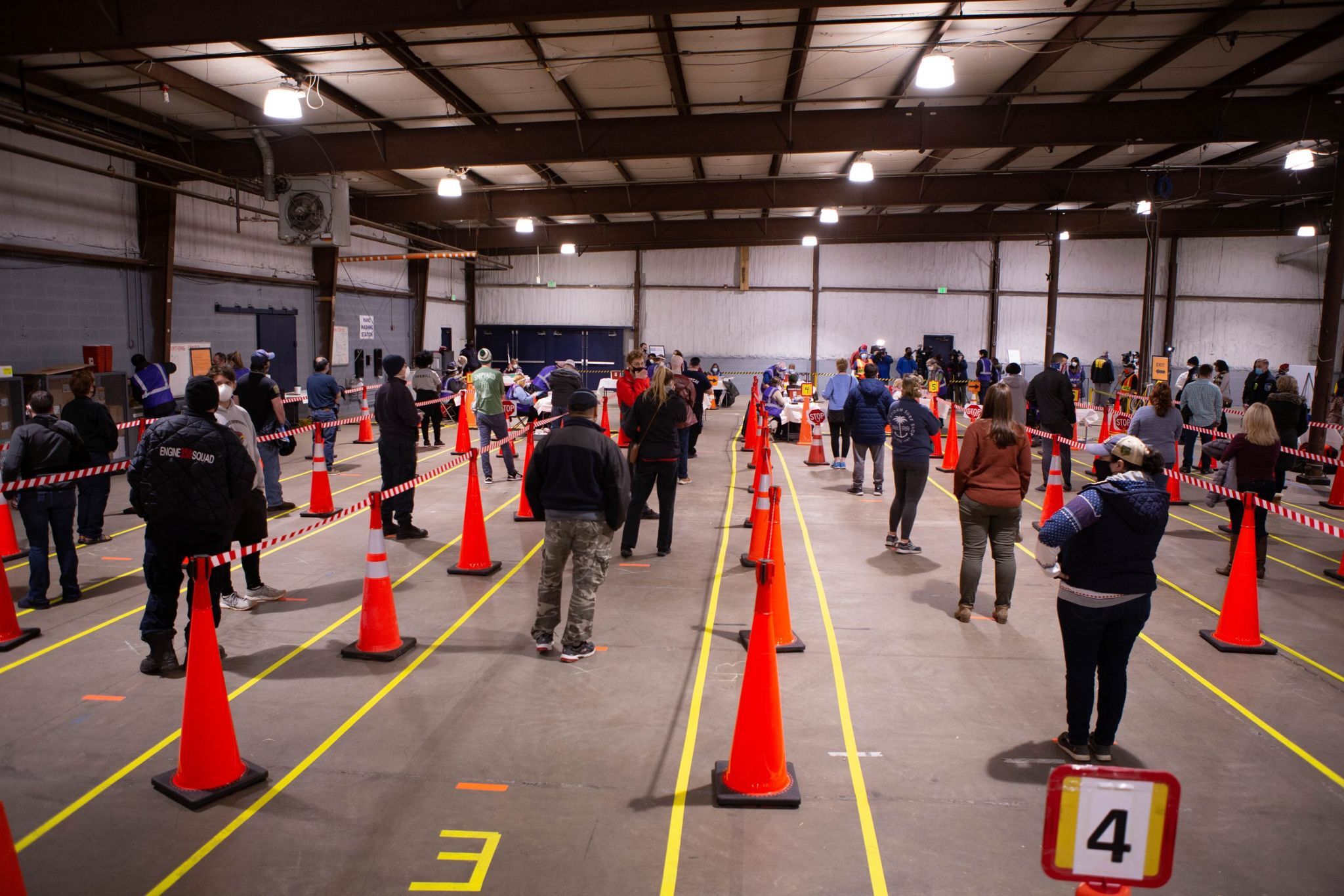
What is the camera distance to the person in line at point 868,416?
36.2 ft

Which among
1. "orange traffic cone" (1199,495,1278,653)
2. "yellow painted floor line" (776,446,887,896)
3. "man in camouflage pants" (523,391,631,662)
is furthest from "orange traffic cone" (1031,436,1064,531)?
"man in camouflage pants" (523,391,631,662)

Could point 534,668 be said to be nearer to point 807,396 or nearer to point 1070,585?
point 1070,585

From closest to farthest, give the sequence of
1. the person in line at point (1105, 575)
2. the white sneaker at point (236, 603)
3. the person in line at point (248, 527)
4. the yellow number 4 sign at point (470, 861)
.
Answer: the yellow number 4 sign at point (470, 861) → the person in line at point (1105, 575) → the person in line at point (248, 527) → the white sneaker at point (236, 603)

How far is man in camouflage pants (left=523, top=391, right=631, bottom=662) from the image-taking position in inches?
226

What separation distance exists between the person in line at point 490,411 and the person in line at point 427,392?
2.84m

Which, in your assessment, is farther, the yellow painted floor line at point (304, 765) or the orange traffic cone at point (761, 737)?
the orange traffic cone at point (761, 737)

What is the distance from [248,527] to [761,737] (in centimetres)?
493

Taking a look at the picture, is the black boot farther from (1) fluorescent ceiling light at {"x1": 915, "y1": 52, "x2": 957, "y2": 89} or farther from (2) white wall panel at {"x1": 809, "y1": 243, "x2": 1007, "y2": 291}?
(2) white wall panel at {"x1": 809, "y1": 243, "x2": 1007, "y2": 291}

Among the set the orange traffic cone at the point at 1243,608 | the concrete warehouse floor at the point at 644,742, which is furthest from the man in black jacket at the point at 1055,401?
the orange traffic cone at the point at 1243,608

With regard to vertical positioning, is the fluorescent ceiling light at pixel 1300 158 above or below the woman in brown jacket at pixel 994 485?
above

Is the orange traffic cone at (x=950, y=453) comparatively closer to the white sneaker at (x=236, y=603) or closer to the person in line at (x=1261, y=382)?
the person in line at (x=1261, y=382)

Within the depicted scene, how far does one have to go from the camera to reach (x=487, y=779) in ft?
14.3

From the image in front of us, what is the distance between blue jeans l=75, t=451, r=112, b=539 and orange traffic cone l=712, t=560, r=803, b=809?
25.3 feet

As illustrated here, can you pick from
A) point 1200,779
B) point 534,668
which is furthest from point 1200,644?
point 534,668
